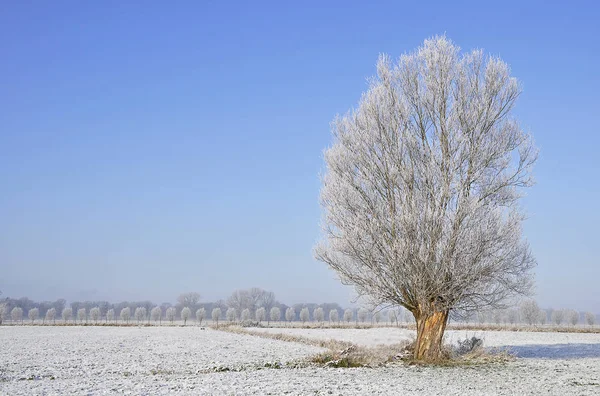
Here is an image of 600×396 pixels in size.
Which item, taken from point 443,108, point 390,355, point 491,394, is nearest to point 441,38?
point 443,108

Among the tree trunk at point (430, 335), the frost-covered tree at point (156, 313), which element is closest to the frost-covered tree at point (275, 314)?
the frost-covered tree at point (156, 313)

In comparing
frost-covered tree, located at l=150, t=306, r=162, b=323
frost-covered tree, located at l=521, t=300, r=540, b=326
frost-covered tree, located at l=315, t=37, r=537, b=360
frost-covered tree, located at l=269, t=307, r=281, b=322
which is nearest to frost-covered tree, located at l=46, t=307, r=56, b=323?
frost-covered tree, located at l=150, t=306, r=162, b=323

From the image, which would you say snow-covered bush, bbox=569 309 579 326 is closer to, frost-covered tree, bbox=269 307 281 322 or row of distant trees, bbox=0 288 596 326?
row of distant trees, bbox=0 288 596 326

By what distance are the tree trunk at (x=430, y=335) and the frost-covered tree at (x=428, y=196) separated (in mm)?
36

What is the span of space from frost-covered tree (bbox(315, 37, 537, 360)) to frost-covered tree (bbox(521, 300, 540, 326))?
266 ft

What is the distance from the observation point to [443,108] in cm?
2042

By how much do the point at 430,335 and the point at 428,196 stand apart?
4.95m

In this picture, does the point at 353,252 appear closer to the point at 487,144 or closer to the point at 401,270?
the point at 401,270

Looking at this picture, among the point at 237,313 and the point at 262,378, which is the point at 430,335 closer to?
the point at 262,378

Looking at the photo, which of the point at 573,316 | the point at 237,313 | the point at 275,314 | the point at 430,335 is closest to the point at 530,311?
the point at 573,316

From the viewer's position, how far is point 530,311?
308ft

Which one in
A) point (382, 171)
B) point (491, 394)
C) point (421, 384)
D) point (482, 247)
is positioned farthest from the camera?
point (382, 171)

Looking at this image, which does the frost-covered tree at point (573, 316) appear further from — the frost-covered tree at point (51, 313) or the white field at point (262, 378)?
the frost-covered tree at point (51, 313)

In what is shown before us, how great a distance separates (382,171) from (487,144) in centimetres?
398
